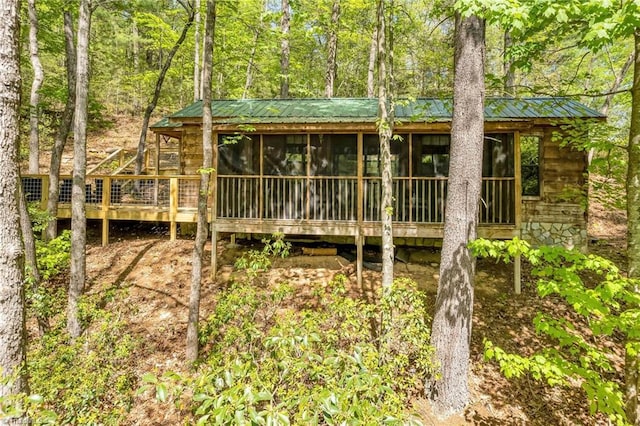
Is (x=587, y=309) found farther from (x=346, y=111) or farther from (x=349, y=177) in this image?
(x=346, y=111)

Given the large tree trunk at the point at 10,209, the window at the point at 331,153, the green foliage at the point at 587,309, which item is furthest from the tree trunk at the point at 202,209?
the green foliage at the point at 587,309

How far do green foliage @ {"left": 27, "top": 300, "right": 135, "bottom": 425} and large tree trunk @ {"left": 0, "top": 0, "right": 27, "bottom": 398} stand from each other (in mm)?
841

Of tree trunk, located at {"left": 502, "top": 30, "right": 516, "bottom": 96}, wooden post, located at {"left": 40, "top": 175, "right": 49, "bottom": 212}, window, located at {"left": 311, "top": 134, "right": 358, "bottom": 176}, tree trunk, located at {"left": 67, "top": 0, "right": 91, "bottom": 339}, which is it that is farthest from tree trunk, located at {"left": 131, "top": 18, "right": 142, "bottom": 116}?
tree trunk, located at {"left": 502, "top": 30, "right": 516, "bottom": 96}

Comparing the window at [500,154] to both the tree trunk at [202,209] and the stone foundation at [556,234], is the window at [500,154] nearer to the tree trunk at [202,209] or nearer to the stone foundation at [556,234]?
the stone foundation at [556,234]

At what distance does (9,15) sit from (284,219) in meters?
5.78

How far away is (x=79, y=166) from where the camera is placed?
258 inches

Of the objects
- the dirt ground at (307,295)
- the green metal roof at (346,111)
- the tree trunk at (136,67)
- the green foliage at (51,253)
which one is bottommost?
the dirt ground at (307,295)

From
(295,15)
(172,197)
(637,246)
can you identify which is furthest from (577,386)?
(172,197)

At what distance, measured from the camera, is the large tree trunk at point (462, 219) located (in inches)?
186

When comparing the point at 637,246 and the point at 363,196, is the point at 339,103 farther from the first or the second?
the point at 637,246

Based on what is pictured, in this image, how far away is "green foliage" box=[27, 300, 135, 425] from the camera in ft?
11.2

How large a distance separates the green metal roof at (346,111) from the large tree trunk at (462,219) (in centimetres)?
197

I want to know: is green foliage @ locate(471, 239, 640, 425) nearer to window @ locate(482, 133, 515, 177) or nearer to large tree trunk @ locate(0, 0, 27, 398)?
large tree trunk @ locate(0, 0, 27, 398)

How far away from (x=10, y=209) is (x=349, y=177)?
5981 millimetres
